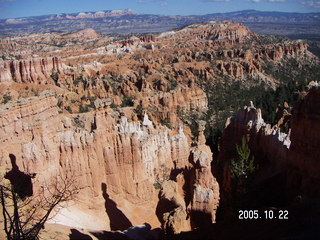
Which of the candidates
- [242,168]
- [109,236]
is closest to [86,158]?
[109,236]

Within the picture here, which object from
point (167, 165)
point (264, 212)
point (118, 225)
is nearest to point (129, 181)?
point (118, 225)

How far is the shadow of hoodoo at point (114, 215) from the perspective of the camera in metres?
16.8

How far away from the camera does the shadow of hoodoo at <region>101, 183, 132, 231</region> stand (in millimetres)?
16814

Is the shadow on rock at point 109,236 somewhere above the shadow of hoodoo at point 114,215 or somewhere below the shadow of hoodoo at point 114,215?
above

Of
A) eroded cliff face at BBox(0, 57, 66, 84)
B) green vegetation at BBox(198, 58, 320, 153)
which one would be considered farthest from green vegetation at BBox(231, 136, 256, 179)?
eroded cliff face at BBox(0, 57, 66, 84)

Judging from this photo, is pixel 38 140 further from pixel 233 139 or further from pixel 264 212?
pixel 233 139

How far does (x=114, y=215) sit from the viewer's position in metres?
17.2

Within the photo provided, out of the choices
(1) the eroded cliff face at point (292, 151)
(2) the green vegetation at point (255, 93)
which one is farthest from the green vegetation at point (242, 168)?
(2) the green vegetation at point (255, 93)

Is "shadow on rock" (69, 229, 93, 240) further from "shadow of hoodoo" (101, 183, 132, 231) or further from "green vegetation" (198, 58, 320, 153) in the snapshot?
"green vegetation" (198, 58, 320, 153)

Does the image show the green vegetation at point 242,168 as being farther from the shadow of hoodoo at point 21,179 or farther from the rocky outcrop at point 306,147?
the shadow of hoodoo at point 21,179

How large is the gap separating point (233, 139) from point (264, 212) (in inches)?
565

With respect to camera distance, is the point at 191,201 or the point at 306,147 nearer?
the point at 191,201
